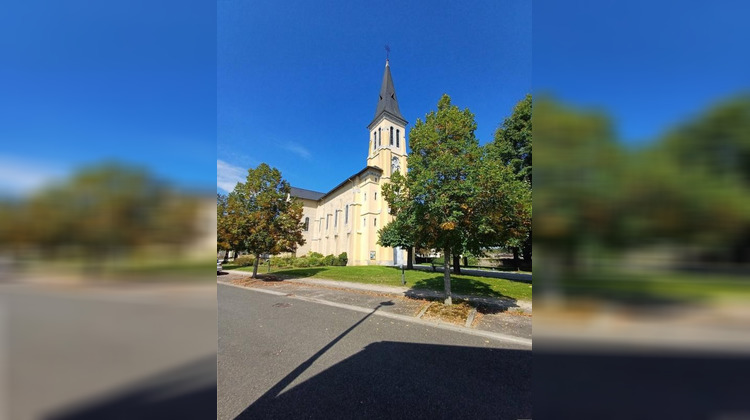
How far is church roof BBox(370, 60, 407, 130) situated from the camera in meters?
42.8

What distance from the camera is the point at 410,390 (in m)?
4.03

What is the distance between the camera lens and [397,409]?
140 inches

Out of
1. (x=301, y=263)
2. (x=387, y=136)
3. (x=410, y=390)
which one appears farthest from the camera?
(x=387, y=136)

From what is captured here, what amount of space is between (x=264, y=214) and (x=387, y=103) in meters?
33.1

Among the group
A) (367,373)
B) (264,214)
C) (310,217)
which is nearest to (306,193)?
(310,217)

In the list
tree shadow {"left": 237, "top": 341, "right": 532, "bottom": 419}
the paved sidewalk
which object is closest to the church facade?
the paved sidewalk
